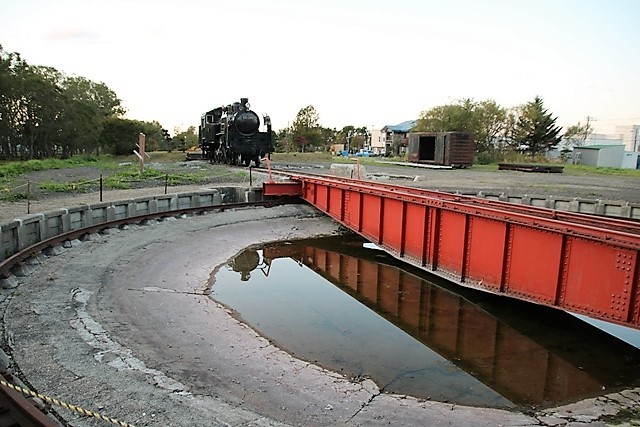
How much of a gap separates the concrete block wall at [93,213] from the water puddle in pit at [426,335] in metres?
3.80

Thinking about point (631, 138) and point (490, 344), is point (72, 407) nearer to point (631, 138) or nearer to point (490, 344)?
point (490, 344)

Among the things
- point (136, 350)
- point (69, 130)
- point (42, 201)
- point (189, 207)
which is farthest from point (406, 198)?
point (69, 130)

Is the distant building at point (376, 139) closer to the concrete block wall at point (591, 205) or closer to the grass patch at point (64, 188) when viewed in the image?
the concrete block wall at point (591, 205)

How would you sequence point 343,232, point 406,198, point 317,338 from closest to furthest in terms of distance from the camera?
point 317,338
point 406,198
point 343,232

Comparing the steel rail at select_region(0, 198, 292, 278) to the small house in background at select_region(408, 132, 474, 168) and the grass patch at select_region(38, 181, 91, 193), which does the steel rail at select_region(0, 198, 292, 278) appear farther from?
the small house in background at select_region(408, 132, 474, 168)

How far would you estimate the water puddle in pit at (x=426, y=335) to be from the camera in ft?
18.3

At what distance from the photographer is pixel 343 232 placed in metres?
14.2

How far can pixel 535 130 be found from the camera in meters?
59.7

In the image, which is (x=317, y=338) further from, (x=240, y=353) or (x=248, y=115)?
(x=248, y=115)

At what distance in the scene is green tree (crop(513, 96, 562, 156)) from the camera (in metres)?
59.6

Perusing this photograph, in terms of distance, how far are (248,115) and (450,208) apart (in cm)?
1949

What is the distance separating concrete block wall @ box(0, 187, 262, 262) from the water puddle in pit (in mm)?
3799

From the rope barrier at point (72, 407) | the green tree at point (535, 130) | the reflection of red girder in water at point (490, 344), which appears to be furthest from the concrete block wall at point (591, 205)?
the green tree at point (535, 130)

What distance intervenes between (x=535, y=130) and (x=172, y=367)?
205 ft
